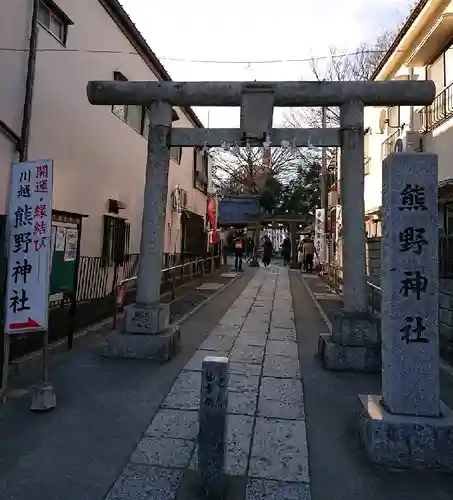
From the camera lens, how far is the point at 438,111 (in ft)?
33.2

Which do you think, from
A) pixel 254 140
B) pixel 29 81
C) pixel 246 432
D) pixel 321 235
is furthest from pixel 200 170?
pixel 246 432

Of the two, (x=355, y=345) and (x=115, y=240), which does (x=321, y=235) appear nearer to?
(x=115, y=240)

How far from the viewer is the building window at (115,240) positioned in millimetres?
10827

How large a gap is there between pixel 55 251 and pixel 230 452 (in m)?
→ 4.25

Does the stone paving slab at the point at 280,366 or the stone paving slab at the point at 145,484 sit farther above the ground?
the stone paving slab at the point at 280,366

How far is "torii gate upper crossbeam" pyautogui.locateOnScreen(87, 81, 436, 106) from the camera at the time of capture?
21.1ft

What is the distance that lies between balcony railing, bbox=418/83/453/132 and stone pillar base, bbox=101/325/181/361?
26.6 ft

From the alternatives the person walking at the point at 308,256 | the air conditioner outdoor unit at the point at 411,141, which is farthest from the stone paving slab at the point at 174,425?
the person walking at the point at 308,256

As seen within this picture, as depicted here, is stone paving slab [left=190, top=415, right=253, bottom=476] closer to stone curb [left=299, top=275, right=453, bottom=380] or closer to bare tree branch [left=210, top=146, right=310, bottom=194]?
stone curb [left=299, top=275, right=453, bottom=380]

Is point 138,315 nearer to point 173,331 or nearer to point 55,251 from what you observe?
point 173,331

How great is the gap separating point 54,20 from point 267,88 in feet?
16.8

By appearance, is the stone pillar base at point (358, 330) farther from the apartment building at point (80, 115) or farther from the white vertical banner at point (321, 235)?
the white vertical banner at point (321, 235)

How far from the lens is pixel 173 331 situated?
6.90m

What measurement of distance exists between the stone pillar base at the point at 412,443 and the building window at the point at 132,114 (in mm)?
9950
